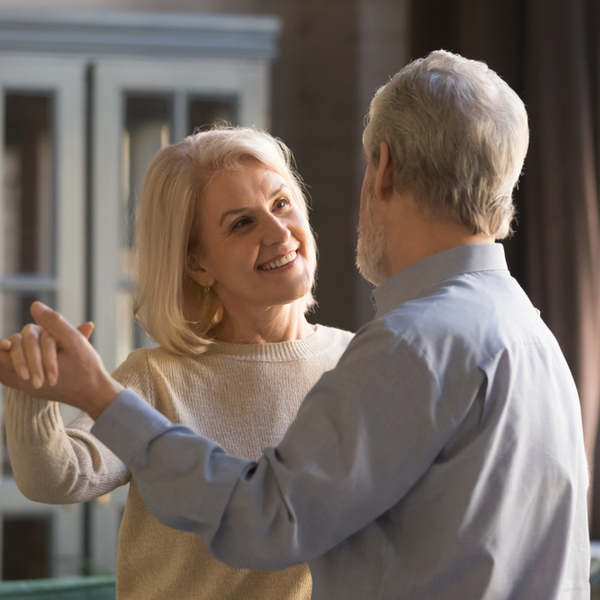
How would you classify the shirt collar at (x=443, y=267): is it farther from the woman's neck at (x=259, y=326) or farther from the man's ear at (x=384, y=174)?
the woman's neck at (x=259, y=326)

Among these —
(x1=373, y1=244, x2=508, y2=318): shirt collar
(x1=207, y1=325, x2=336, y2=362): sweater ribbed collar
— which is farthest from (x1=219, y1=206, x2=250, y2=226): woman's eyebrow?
(x1=373, y1=244, x2=508, y2=318): shirt collar

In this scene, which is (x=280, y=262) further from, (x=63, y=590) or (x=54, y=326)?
(x=63, y=590)

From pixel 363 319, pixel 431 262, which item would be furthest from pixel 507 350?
pixel 363 319

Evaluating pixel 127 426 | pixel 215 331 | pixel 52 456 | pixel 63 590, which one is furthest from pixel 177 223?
pixel 63 590

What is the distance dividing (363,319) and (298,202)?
5.54ft

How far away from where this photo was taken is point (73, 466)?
1124 mm

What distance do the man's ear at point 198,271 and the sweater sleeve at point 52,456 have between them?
34 cm

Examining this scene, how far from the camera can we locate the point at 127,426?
83cm

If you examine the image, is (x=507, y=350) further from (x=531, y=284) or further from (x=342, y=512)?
(x=531, y=284)

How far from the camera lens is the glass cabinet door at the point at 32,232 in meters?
2.41

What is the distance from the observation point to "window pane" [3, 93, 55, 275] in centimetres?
244

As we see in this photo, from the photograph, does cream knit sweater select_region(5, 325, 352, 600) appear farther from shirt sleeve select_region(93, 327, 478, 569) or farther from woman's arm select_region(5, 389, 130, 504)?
shirt sleeve select_region(93, 327, 478, 569)

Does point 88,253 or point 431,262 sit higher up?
point 431,262

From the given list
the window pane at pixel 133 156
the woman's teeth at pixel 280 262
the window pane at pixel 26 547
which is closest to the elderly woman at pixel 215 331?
the woman's teeth at pixel 280 262
